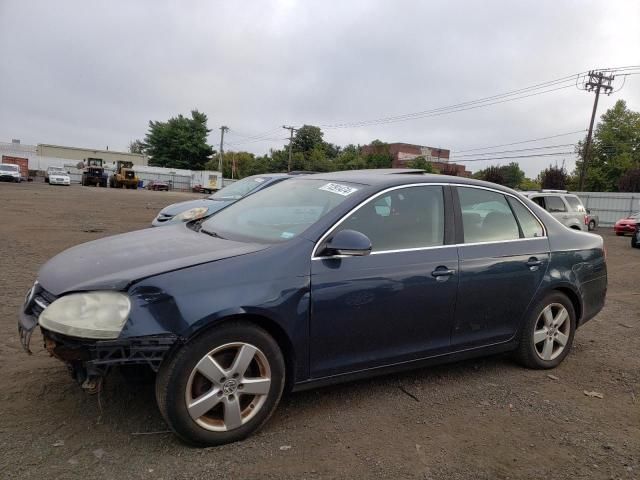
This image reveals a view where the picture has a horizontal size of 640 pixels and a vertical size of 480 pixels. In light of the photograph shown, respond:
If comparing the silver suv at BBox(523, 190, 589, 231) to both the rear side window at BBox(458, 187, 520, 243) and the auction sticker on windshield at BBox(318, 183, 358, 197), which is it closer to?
the rear side window at BBox(458, 187, 520, 243)

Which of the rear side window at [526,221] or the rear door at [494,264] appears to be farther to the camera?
the rear side window at [526,221]

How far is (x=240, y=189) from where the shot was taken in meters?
10.0

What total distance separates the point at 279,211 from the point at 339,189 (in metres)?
0.48

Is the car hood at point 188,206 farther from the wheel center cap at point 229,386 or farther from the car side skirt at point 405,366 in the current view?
the wheel center cap at point 229,386

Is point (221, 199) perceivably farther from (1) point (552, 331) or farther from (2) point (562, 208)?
(2) point (562, 208)

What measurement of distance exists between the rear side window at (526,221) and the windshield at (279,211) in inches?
61.3

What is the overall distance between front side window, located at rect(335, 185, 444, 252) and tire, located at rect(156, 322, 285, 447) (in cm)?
93

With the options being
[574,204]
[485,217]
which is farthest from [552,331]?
[574,204]

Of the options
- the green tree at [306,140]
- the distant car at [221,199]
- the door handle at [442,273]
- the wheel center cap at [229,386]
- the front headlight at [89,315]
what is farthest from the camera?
the green tree at [306,140]

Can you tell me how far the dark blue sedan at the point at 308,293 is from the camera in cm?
263

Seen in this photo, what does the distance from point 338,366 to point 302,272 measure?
675 millimetres

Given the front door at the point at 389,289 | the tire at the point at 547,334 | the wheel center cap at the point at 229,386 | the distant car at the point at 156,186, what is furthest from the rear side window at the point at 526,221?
the distant car at the point at 156,186

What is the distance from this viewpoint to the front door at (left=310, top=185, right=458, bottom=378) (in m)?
3.07

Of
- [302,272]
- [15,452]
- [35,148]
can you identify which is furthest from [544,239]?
[35,148]
